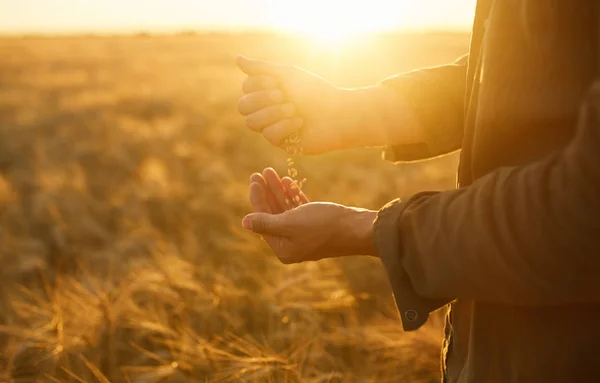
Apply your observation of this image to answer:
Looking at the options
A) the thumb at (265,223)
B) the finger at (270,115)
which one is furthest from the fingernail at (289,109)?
the thumb at (265,223)

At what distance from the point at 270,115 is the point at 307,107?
0.25 ft

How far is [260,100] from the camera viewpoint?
1184mm

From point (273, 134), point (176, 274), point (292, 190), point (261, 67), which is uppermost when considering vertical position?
point (261, 67)

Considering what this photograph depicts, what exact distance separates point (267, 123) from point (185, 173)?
4.06 metres

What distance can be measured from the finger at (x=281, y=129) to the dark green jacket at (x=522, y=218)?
37cm

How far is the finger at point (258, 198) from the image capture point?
1184 mm

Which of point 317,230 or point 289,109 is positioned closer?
point 317,230

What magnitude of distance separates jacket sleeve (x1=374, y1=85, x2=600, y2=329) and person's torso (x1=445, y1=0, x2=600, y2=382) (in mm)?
61

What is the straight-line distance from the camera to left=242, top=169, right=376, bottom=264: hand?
3.09 ft

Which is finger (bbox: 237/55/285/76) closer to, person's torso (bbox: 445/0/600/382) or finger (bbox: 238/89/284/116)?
finger (bbox: 238/89/284/116)

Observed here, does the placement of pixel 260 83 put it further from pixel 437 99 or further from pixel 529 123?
pixel 529 123

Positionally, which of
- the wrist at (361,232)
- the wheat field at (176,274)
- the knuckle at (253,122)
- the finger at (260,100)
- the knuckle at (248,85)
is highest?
the knuckle at (248,85)

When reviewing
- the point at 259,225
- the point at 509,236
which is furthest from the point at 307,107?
the point at 509,236

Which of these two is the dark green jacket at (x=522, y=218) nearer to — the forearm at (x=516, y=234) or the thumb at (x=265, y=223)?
the forearm at (x=516, y=234)
